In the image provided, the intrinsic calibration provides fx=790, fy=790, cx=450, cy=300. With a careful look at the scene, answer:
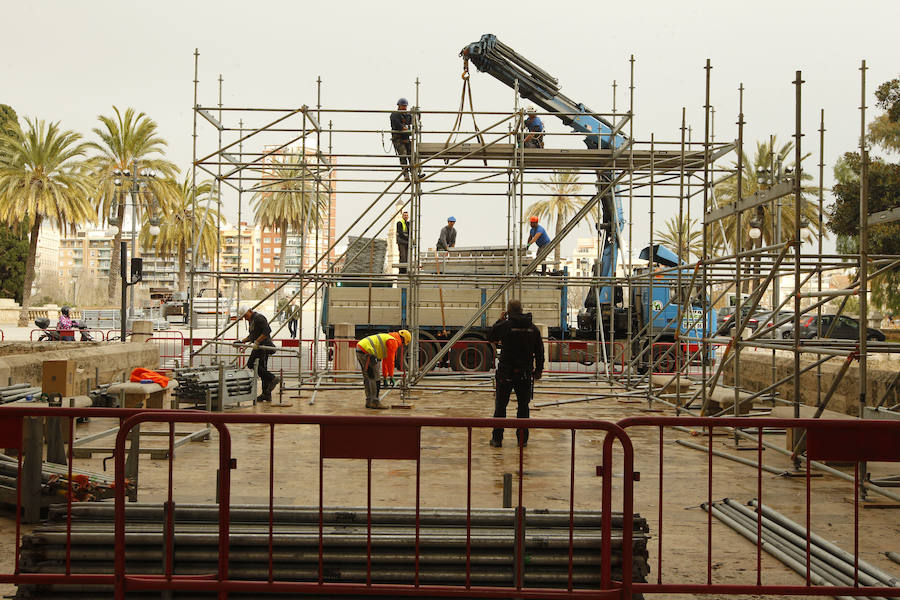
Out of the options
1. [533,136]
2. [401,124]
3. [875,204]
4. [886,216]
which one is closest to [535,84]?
[533,136]

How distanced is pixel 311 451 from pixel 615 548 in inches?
228

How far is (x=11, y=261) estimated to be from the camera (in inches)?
2133

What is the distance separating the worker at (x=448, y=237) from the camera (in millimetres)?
20812

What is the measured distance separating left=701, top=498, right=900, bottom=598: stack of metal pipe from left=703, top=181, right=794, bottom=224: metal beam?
11.9ft

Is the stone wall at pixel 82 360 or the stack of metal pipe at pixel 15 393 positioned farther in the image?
the stone wall at pixel 82 360

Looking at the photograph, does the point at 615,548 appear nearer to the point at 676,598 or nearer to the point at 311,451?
the point at 676,598

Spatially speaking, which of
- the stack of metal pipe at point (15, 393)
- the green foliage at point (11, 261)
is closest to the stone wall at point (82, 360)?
the stack of metal pipe at point (15, 393)

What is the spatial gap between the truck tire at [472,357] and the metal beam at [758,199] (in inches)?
383

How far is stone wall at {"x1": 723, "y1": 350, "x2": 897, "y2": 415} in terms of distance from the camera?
11445 millimetres

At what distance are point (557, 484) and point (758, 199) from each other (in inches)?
170

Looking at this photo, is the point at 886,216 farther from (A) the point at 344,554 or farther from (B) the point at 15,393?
(B) the point at 15,393

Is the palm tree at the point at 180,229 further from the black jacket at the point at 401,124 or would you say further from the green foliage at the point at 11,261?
the black jacket at the point at 401,124

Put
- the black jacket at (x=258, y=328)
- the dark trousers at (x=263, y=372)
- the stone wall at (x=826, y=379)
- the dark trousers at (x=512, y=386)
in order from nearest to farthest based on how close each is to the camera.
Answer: the dark trousers at (x=512, y=386) < the stone wall at (x=826, y=379) < the black jacket at (x=258, y=328) < the dark trousers at (x=263, y=372)

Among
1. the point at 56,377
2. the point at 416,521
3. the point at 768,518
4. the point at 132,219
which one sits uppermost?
the point at 132,219
